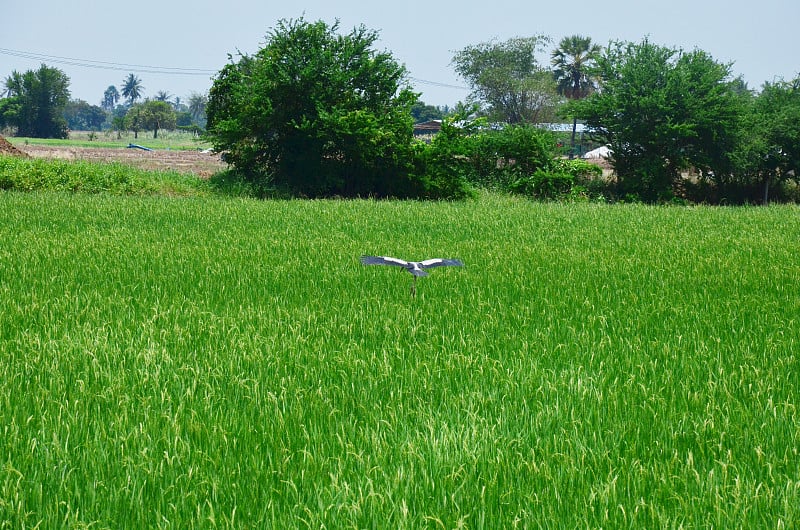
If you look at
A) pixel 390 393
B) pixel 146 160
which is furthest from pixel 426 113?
pixel 390 393

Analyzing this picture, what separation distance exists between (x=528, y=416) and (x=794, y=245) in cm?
1076

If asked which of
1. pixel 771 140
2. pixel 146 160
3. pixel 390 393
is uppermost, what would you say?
pixel 771 140

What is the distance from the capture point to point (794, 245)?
12672 millimetres

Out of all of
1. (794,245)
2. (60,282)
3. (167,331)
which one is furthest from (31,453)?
(794,245)

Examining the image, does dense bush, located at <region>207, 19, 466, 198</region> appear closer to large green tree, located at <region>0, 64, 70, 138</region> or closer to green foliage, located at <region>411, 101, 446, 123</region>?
large green tree, located at <region>0, 64, 70, 138</region>

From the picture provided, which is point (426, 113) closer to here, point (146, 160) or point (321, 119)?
point (146, 160)

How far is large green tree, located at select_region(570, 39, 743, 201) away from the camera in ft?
87.1

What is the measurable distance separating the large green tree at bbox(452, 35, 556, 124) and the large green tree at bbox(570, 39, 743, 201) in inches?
1630

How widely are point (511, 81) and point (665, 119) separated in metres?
43.8

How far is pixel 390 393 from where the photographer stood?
14.2ft

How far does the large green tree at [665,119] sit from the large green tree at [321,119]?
8.88 meters

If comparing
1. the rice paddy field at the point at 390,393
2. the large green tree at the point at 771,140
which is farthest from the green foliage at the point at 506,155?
the rice paddy field at the point at 390,393

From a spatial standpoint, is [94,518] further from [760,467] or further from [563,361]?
[563,361]

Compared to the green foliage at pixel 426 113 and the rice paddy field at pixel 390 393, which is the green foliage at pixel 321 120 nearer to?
the rice paddy field at pixel 390 393
